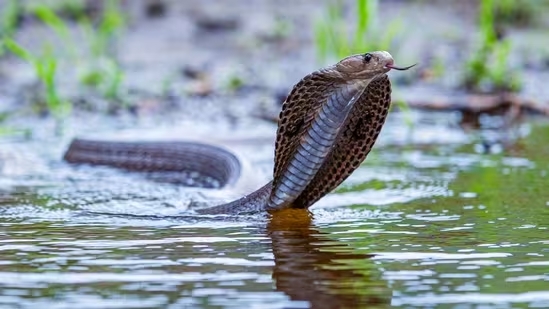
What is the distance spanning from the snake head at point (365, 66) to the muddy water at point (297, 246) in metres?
0.52

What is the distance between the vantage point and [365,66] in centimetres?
408

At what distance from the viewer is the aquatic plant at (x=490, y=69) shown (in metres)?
9.45

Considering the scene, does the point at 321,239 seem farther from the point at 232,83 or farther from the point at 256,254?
the point at 232,83

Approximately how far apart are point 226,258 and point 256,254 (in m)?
0.12

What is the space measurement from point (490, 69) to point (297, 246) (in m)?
6.06

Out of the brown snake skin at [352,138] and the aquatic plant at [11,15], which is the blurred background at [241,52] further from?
the brown snake skin at [352,138]

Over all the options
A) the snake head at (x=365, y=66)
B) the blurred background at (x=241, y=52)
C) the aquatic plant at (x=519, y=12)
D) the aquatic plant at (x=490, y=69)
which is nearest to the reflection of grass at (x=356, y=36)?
the blurred background at (x=241, y=52)

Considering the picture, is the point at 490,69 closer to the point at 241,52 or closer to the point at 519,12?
the point at 241,52

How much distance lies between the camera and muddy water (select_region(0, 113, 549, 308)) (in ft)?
10.7

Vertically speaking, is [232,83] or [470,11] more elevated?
[470,11]

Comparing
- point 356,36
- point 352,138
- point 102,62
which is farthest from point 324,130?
point 102,62

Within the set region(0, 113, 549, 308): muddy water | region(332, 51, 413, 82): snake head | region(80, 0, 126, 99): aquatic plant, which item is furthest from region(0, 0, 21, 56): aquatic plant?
region(332, 51, 413, 82): snake head

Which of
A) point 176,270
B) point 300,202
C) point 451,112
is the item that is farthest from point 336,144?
point 451,112

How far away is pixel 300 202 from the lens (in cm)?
468
